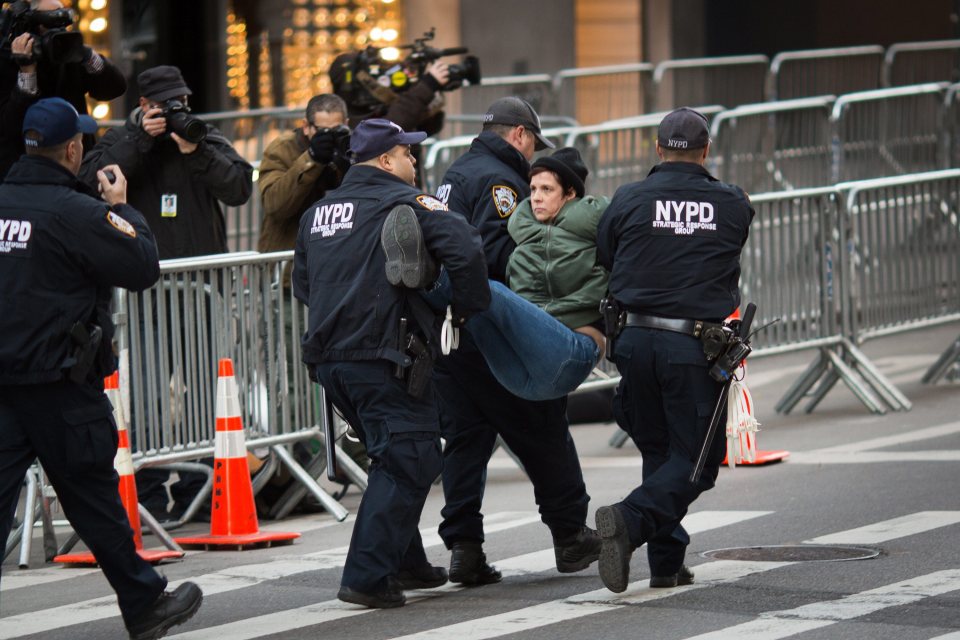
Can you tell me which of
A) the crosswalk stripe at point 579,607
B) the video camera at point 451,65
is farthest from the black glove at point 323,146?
the crosswalk stripe at point 579,607

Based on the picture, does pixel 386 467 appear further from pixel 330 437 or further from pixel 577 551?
pixel 577 551

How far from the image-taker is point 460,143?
47.9 ft

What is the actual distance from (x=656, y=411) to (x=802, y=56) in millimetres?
13305

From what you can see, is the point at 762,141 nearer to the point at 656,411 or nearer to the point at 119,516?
the point at 656,411

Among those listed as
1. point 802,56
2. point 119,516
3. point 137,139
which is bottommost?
point 119,516

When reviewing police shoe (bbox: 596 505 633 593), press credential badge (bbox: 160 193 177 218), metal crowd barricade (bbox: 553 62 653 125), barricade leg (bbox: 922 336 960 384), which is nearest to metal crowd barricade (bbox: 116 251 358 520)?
press credential badge (bbox: 160 193 177 218)

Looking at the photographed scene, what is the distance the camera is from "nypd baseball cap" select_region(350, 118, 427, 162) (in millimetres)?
7859

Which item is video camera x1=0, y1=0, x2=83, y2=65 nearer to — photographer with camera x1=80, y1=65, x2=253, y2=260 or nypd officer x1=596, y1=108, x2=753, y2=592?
photographer with camera x1=80, y1=65, x2=253, y2=260

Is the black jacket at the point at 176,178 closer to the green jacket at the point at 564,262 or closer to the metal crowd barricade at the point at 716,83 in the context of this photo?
the green jacket at the point at 564,262

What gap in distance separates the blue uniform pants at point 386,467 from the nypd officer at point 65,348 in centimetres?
77

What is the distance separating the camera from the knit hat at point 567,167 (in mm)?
8211

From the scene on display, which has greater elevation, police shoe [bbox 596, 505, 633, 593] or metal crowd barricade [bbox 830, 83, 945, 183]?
metal crowd barricade [bbox 830, 83, 945, 183]

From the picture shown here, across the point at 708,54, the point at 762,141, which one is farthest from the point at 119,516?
the point at 708,54

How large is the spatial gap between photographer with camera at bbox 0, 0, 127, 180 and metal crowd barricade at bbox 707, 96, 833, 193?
25.6ft
